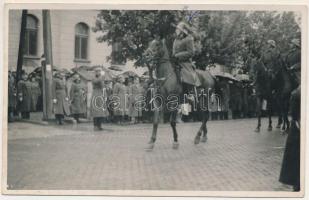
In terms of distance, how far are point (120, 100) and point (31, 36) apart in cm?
158

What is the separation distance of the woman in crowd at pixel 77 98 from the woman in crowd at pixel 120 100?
47cm

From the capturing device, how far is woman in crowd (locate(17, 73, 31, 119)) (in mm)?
10211

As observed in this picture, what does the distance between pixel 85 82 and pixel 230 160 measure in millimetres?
2424

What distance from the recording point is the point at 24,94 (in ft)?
33.9

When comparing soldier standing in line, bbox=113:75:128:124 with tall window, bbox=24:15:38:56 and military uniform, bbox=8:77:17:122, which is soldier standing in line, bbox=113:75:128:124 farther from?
military uniform, bbox=8:77:17:122

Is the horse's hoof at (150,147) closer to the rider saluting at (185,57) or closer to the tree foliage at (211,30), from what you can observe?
the rider saluting at (185,57)

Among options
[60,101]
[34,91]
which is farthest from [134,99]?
[34,91]

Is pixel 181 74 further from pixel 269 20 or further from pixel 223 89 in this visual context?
pixel 269 20

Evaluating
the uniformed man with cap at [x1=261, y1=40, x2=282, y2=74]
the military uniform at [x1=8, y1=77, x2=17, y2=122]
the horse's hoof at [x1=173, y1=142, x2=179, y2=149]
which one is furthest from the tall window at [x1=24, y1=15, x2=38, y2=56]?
the uniformed man with cap at [x1=261, y1=40, x2=282, y2=74]

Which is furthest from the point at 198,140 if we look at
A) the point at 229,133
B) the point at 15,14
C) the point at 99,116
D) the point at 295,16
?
the point at 15,14

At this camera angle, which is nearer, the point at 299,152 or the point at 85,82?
the point at 299,152

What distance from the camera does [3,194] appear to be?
32.4ft

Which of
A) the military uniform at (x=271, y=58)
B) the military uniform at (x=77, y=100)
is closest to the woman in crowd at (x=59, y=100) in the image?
the military uniform at (x=77, y=100)

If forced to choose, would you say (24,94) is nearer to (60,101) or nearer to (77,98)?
(60,101)
